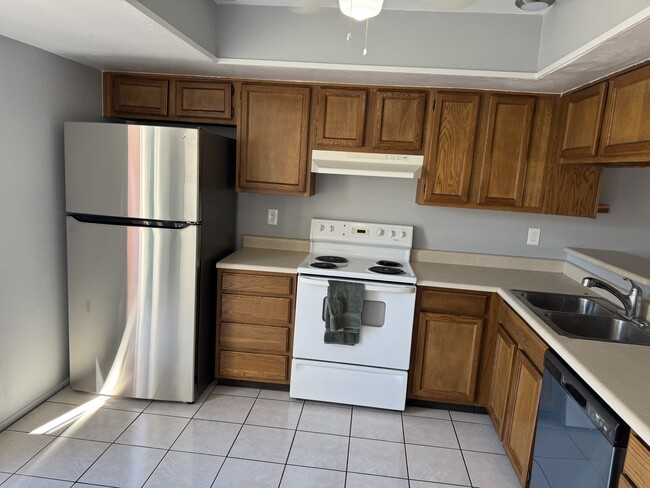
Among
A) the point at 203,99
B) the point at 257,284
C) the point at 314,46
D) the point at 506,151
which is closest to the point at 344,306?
the point at 257,284

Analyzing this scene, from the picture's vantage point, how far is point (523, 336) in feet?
7.37

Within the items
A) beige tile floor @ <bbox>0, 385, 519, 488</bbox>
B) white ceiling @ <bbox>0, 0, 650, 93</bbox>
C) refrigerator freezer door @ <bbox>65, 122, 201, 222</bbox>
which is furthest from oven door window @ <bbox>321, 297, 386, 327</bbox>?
white ceiling @ <bbox>0, 0, 650, 93</bbox>

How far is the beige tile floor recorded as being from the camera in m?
2.19

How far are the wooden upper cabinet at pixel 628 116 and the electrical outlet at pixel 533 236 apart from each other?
1.01 meters

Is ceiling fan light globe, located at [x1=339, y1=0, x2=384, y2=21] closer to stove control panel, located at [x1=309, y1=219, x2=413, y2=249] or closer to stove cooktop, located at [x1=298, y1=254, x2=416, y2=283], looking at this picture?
stove cooktop, located at [x1=298, y1=254, x2=416, y2=283]

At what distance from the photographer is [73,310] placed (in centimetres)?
279

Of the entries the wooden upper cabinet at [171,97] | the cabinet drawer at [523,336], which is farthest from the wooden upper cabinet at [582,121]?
the wooden upper cabinet at [171,97]

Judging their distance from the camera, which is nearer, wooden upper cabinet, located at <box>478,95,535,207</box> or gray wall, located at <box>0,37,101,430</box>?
gray wall, located at <box>0,37,101,430</box>

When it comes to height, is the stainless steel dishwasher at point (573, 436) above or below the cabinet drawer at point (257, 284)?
below

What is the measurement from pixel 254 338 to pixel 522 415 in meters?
Answer: 1.58

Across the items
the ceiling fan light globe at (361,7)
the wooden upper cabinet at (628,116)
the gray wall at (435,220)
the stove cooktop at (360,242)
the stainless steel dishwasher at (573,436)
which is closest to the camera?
the stainless steel dishwasher at (573,436)

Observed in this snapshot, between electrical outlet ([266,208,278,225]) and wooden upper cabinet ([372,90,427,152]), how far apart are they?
899mm

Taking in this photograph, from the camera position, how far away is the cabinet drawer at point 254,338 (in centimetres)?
294

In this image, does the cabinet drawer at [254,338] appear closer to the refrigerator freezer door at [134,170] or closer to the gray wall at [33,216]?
the refrigerator freezer door at [134,170]
